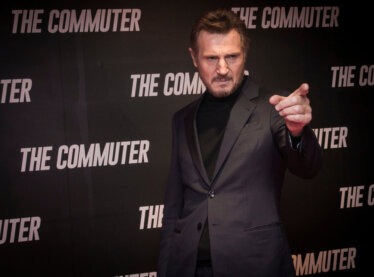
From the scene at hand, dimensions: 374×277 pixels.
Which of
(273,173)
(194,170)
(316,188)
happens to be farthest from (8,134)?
(316,188)

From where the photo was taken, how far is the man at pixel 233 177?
2020 mm

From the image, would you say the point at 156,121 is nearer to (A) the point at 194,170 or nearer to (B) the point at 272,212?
(A) the point at 194,170

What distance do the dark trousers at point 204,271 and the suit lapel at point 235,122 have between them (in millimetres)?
398

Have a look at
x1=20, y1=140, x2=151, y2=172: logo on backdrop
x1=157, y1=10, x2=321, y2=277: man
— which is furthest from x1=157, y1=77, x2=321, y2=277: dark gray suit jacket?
x1=20, y1=140, x2=151, y2=172: logo on backdrop

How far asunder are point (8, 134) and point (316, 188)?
211 centimetres

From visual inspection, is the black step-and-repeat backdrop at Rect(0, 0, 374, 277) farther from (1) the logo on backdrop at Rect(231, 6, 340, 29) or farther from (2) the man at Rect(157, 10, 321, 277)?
(2) the man at Rect(157, 10, 321, 277)

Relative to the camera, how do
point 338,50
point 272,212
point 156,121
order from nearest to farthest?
point 272,212 → point 156,121 → point 338,50

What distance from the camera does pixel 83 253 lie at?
3.14m

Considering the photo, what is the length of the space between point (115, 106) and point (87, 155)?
0.36 metres

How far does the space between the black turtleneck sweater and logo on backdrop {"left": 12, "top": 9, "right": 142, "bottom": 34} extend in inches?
42.7

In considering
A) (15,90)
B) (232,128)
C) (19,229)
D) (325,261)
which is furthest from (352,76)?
(19,229)

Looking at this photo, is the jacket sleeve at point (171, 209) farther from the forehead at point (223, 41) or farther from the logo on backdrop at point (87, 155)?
the logo on backdrop at point (87, 155)

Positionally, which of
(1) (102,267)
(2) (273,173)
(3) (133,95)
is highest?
(3) (133,95)

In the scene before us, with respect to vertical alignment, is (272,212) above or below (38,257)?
above
